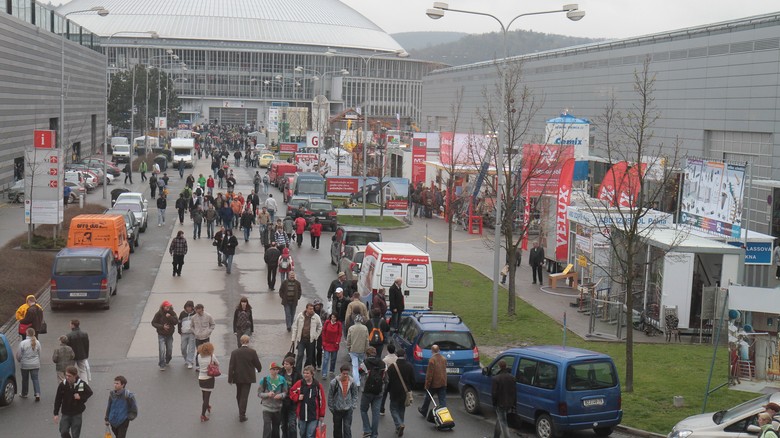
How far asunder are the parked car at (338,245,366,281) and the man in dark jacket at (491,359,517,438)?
→ 42.1 feet

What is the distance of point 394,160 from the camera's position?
2591 inches

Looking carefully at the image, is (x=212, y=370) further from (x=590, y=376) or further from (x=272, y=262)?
(x=272, y=262)

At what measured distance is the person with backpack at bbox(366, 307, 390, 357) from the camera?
19.0m

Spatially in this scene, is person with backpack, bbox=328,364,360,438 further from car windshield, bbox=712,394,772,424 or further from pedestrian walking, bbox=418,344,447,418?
car windshield, bbox=712,394,772,424

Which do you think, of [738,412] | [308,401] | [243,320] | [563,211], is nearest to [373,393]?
[308,401]

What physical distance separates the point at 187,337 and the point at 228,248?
39.6ft

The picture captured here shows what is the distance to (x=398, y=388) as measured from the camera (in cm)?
1545

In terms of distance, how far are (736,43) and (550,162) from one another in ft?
54.9

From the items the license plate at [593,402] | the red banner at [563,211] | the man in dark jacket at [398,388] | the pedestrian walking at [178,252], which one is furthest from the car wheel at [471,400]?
the red banner at [563,211]

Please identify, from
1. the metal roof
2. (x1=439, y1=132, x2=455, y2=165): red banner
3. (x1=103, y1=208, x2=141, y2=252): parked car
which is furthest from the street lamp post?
the metal roof

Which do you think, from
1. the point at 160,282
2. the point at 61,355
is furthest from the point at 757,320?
the point at 160,282

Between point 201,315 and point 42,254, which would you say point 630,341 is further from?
point 42,254

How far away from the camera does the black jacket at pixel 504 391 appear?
15008 mm

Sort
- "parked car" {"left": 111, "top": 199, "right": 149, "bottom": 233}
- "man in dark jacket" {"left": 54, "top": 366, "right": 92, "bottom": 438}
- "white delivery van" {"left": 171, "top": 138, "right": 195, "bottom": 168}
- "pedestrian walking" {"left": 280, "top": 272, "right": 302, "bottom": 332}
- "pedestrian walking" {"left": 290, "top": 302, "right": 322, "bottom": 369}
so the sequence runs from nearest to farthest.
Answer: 1. "man in dark jacket" {"left": 54, "top": 366, "right": 92, "bottom": 438}
2. "pedestrian walking" {"left": 290, "top": 302, "right": 322, "bottom": 369}
3. "pedestrian walking" {"left": 280, "top": 272, "right": 302, "bottom": 332}
4. "parked car" {"left": 111, "top": 199, "right": 149, "bottom": 233}
5. "white delivery van" {"left": 171, "top": 138, "right": 195, "bottom": 168}
